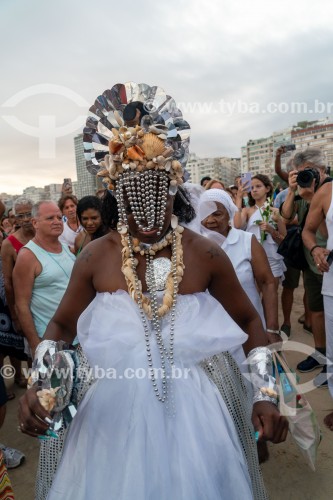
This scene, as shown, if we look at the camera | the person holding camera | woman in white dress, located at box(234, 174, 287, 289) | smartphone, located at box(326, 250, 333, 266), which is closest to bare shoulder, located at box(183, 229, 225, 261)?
smartphone, located at box(326, 250, 333, 266)

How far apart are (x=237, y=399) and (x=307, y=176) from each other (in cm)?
254

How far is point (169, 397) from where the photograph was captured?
140 cm

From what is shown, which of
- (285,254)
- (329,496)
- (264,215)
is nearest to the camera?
(329,496)

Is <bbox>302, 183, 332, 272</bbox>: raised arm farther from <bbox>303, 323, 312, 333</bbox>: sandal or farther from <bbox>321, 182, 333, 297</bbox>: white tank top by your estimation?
<bbox>303, 323, 312, 333</bbox>: sandal

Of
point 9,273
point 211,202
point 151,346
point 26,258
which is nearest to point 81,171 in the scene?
point 9,273

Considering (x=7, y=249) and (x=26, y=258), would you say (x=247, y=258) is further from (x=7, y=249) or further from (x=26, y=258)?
(x=7, y=249)

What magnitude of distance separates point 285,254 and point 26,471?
10.3 ft

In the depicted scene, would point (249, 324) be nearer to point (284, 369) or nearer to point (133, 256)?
point (284, 369)

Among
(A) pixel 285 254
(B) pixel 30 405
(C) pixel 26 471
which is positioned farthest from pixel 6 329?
(A) pixel 285 254

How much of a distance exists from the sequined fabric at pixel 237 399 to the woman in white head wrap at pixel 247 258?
112 cm

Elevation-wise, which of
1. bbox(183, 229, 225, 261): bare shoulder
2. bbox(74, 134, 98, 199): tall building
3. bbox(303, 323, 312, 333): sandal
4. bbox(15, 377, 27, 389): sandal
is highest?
bbox(74, 134, 98, 199): tall building

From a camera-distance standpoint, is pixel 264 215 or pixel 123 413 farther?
pixel 264 215

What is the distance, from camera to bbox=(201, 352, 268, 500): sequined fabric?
158cm

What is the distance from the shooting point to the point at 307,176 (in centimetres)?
358
